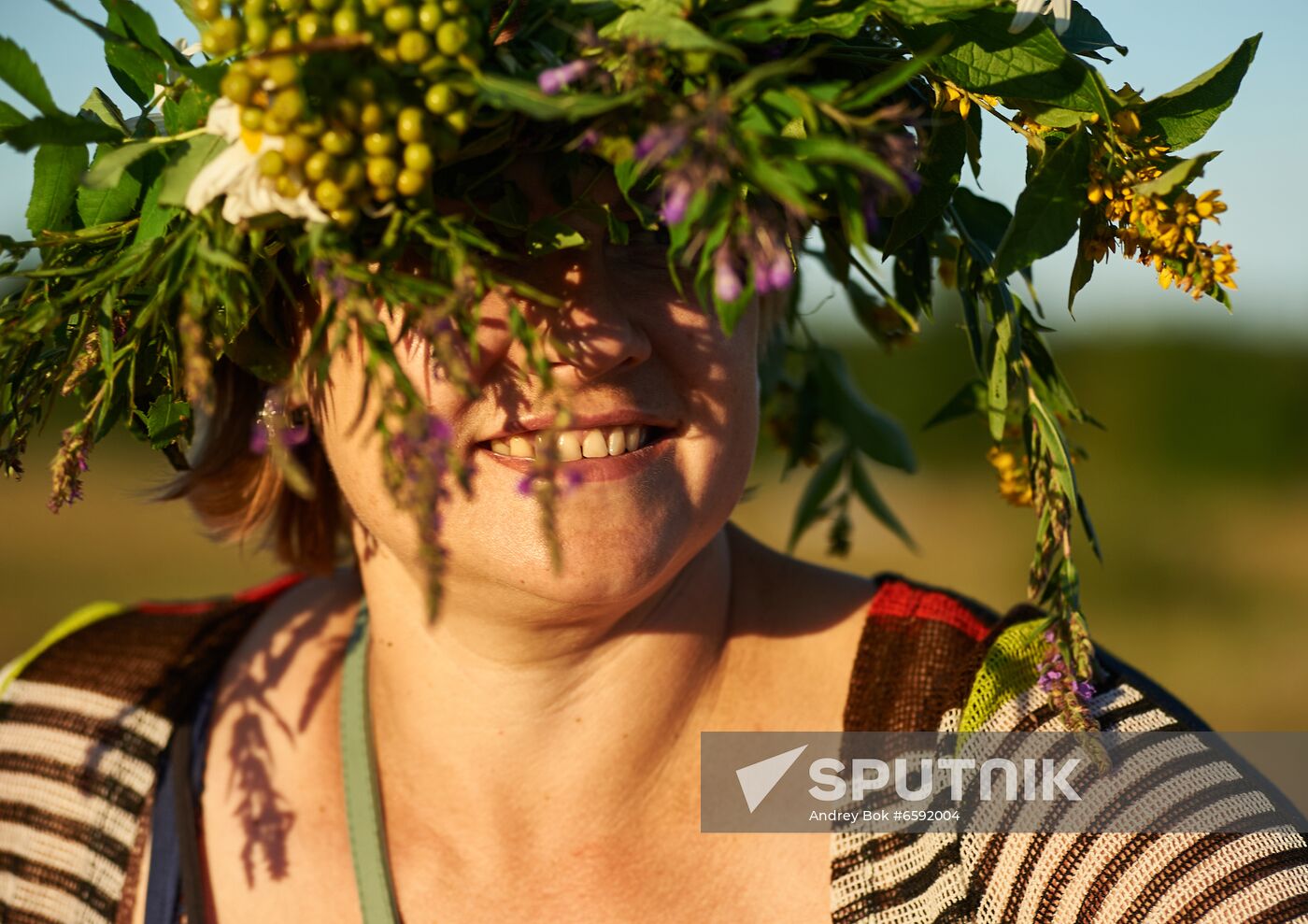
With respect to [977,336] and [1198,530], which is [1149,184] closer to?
[977,336]

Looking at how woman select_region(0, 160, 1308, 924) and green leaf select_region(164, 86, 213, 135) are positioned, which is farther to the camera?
woman select_region(0, 160, 1308, 924)

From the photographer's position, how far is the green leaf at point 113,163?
161 cm

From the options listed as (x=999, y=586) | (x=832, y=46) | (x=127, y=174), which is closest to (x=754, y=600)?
(x=832, y=46)

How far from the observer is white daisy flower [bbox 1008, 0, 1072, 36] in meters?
1.61

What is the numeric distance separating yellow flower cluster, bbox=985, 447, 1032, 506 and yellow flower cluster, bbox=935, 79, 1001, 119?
68 centimetres

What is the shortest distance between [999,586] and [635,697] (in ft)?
36.0

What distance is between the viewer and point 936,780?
2199mm

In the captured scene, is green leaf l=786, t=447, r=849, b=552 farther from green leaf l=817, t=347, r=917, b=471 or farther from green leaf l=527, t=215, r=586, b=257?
green leaf l=527, t=215, r=586, b=257

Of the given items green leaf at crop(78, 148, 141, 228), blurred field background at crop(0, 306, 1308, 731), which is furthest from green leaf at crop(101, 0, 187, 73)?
blurred field background at crop(0, 306, 1308, 731)

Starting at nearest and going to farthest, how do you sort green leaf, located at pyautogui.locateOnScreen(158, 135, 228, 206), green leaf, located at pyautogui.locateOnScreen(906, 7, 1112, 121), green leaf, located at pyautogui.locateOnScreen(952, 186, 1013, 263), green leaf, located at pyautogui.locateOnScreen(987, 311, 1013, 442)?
1. green leaf, located at pyautogui.locateOnScreen(158, 135, 228, 206)
2. green leaf, located at pyautogui.locateOnScreen(906, 7, 1112, 121)
3. green leaf, located at pyautogui.locateOnScreen(987, 311, 1013, 442)
4. green leaf, located at pyautogui.locateOnScreen(952, 186, 1013, 263)

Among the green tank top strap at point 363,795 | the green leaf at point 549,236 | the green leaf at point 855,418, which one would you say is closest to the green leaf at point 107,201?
the green leaf at point 549,236

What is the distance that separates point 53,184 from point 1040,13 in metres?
1.40

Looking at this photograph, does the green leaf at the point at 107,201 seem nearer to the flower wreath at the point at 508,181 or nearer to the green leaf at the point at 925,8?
the flower wreath at the point at 508,181

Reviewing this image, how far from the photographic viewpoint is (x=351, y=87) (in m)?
1.43
